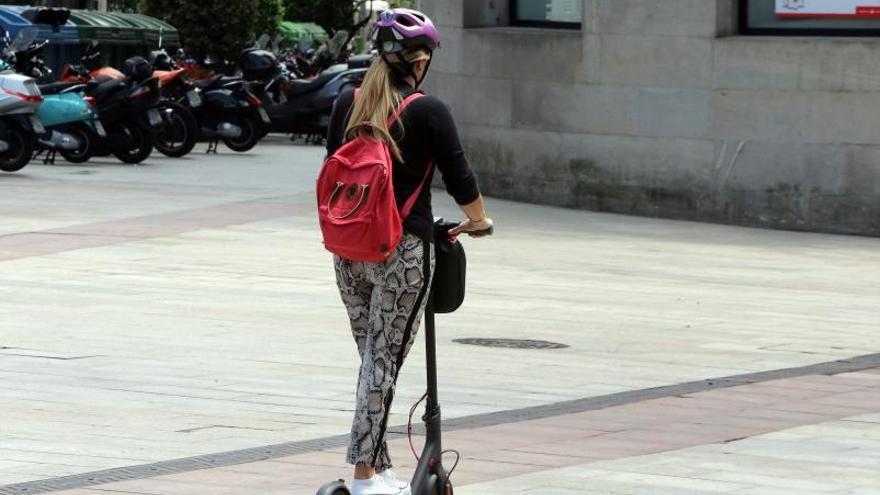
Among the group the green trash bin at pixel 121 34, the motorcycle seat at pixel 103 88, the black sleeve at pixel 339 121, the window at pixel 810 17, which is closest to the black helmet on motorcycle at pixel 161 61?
the motorcycle seat at pixel 103 88

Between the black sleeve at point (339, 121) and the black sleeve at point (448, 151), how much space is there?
273mm

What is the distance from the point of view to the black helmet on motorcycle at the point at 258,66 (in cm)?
2977

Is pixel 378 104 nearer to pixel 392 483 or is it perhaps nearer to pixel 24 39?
pixel 392 483

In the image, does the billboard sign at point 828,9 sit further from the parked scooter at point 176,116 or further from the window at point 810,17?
the parked scooter at point 176,116

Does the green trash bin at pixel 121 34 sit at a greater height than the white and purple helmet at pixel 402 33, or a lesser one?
lesser

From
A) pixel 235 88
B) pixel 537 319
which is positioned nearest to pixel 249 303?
pixel 537 319

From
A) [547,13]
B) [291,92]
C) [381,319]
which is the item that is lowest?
[291,92]

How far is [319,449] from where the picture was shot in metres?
7.84

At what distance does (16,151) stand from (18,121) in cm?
36

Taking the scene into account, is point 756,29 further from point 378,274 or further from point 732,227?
point 378,274

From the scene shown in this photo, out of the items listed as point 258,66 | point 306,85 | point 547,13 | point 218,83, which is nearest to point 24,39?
point 218,83

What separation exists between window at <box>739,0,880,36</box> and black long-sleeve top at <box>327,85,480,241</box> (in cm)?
1341

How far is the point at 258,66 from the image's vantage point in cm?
2975

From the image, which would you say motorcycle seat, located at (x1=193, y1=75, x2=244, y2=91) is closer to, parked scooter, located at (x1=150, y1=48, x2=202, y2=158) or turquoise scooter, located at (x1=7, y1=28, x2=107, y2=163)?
parked scooter, located at (x1=150, y1=48, x2=202, y2=158)
